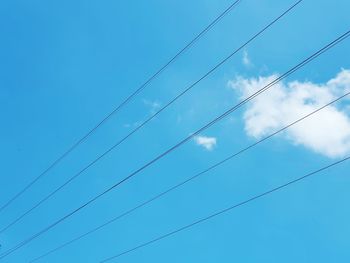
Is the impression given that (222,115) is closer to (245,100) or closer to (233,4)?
(245,100)

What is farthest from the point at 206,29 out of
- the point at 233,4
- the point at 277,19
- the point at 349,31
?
the point at 349,31

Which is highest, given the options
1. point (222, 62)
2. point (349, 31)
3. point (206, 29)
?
point (206, 29)

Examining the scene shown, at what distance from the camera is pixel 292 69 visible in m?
9.50

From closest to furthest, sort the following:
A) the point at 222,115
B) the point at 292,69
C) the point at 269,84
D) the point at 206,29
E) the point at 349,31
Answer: the point at 349,31 → the point at 292,69 → the point at 269,84 → the point at 222,115 → the point at 206,29

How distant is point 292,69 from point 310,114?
1.40 meters

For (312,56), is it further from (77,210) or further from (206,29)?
(77,210)

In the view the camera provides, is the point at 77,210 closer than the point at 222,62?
No

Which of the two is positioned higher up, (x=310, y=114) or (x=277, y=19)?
(x=277, y=19)

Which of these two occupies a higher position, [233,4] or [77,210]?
[233,4]

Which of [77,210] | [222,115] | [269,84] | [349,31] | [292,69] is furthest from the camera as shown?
[77,210]

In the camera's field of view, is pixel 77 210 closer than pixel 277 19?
No

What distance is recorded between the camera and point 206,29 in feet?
39.0

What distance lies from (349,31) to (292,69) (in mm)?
1517

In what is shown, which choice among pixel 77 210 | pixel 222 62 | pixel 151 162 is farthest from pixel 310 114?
pixel 77 210
